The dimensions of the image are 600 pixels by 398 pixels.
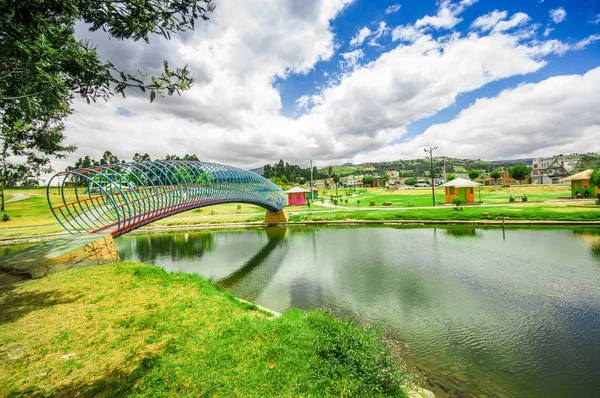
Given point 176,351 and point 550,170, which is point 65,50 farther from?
point 550,170

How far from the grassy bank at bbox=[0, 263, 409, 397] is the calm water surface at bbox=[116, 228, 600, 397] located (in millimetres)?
2591

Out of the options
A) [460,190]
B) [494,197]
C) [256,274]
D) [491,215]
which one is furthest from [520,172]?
[256,274]

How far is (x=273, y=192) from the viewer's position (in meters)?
39.6

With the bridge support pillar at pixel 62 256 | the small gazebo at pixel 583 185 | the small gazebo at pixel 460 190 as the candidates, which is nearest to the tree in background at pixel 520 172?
the small gazebo at pixel 583 185

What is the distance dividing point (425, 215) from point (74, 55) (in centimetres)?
3398

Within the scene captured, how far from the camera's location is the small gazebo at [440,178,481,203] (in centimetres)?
4221

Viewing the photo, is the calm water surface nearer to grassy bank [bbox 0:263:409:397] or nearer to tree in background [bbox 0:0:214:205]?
grassy bank [bbox 0:263:409:397]

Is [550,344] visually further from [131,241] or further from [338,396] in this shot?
[131,241]

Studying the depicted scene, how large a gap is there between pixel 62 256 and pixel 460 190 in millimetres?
48918

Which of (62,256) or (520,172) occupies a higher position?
(520,172)

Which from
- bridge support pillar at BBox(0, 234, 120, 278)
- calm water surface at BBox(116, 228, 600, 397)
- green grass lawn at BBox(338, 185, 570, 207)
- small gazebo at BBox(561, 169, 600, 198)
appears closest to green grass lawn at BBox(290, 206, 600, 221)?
calm water surface at BBox(116, 228, 600, 397)

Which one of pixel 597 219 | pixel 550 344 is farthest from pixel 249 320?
pixel 597 219

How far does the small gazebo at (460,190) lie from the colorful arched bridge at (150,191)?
2782 cm

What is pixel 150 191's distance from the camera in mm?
18969
